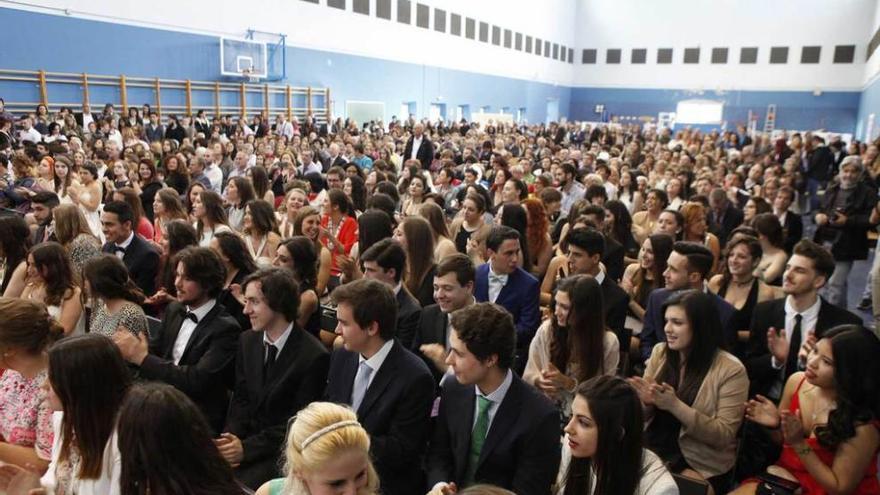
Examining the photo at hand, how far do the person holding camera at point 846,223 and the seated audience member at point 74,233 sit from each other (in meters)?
6.73

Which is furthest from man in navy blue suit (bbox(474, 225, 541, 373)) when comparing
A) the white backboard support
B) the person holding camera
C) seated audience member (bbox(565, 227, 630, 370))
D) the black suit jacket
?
the white backboard support

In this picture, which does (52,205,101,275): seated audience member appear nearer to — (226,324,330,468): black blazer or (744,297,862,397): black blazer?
(226,324,330,468): black blazer

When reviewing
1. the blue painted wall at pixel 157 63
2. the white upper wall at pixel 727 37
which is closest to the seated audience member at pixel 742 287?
the blue painted wall at pixel 157 63

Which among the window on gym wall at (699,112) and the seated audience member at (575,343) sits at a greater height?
the window on gym wall at (699,112)

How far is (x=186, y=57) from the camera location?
15.6m

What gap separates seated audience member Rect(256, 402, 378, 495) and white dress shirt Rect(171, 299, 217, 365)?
167cm

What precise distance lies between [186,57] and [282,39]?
125 inches

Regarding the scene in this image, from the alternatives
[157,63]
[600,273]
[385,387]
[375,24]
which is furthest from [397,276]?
[375,24]

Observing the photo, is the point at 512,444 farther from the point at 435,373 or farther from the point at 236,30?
the point at 236,30

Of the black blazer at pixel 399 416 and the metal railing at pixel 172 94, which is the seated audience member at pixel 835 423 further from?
the metal railing at pixel 172 94

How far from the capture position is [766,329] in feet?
12.2

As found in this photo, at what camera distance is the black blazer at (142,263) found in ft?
15.2

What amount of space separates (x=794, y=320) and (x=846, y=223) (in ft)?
11.8

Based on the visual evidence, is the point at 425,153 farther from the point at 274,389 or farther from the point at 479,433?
the point at 479,433
